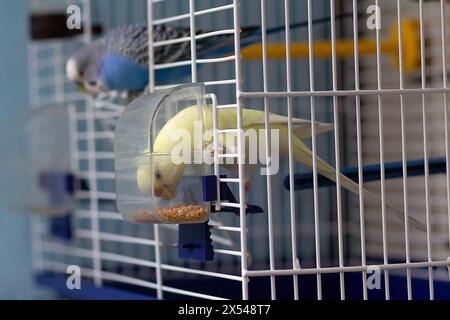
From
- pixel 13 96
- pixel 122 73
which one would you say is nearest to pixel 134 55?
pixel 122 73

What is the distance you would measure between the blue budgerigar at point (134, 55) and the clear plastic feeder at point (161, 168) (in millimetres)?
200

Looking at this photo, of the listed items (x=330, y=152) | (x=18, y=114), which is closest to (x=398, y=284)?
(x=330, y=152)

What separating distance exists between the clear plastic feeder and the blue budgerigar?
200mm

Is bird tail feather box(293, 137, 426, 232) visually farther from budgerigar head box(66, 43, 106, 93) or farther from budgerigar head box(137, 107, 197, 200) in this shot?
budgerigar head box(66, 43, 106, 93)

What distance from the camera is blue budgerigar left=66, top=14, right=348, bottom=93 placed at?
57.4 inches

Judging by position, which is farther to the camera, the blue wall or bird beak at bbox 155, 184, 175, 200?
the blue wall

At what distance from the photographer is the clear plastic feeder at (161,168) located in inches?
Result: 47.7

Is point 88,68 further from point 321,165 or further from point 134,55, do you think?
point 321,165

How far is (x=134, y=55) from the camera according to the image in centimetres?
155

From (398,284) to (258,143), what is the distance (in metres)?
0.67

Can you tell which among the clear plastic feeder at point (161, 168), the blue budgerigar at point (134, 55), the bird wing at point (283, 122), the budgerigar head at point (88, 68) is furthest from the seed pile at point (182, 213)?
the budgerigar head at point (88, 68)

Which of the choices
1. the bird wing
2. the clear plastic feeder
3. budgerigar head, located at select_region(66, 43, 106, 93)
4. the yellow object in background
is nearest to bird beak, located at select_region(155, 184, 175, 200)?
the clear plastic feeder

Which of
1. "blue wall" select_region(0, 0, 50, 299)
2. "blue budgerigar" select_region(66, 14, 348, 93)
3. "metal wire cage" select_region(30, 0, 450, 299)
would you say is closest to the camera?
"blue budgerigar" select_region(66, 14, 348, 93)

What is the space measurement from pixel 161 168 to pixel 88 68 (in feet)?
1.82
